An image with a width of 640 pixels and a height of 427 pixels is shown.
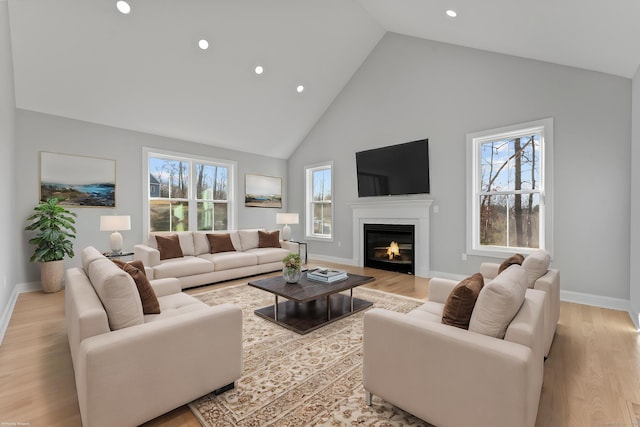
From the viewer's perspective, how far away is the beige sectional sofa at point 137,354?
1367mm

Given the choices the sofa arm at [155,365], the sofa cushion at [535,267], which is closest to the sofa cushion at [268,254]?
the sofa arm at [155,365]

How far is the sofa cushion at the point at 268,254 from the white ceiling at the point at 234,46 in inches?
98.2

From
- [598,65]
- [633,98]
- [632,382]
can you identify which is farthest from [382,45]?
[632,382]

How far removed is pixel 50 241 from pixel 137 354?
3781 millimetres

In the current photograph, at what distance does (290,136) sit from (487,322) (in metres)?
6.09

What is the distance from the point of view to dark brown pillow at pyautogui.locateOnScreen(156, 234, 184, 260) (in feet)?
14.6

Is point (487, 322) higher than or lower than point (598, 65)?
lower

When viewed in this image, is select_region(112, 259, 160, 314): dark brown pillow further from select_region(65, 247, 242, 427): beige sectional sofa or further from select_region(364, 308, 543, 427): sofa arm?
select_region(364, 308, 543, 427): sofa arm

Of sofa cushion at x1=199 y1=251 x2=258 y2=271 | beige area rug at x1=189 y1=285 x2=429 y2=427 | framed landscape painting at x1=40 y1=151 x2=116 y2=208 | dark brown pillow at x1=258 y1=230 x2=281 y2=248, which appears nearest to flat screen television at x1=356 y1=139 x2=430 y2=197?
dark brown pillow at x1=258 y1=230 x2=281 y2=248

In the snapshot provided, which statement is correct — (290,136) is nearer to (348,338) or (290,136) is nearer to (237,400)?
(348,338)

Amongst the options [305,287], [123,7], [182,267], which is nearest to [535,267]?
[305,287]

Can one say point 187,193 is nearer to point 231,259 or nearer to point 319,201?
point 231,259

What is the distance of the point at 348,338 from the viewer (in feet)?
8.65

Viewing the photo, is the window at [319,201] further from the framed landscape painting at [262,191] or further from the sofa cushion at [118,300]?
the sofa cushion at [118,300]
